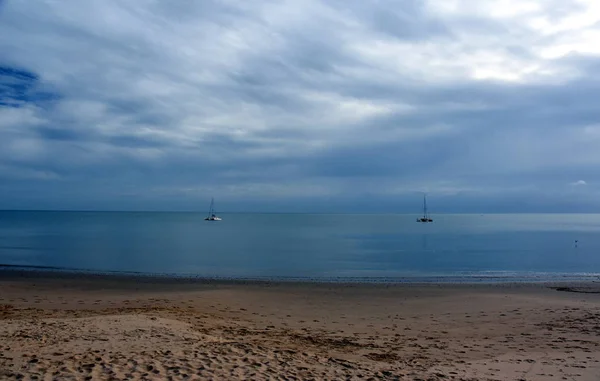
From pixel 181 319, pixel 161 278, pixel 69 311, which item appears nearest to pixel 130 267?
pixel 161 278

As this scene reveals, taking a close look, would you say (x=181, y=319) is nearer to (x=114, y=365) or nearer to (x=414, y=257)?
(x=114, y=365)

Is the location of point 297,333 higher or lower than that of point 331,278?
higher

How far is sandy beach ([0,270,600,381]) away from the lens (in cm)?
943

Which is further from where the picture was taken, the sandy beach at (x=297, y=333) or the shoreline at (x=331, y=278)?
the shoreline at (x=331, y=278)

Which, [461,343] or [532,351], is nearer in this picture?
[532,351]

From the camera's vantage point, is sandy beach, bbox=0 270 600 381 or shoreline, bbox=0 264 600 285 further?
shoreline, bbox=0 264 600 285

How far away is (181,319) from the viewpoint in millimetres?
15094

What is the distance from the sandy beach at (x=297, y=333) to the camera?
9.43 metres

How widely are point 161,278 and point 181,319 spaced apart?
613 inches

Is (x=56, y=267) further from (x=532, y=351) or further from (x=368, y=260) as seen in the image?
Answer: (x=532, y=351)

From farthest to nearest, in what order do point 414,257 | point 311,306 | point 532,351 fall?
point 414,257
point 311,306
point 532,351

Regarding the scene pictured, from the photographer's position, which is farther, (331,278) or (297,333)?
(331,278)

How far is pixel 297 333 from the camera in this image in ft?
46.9

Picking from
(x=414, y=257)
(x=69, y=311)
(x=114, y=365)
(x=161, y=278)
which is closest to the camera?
(x=114, y=365)
